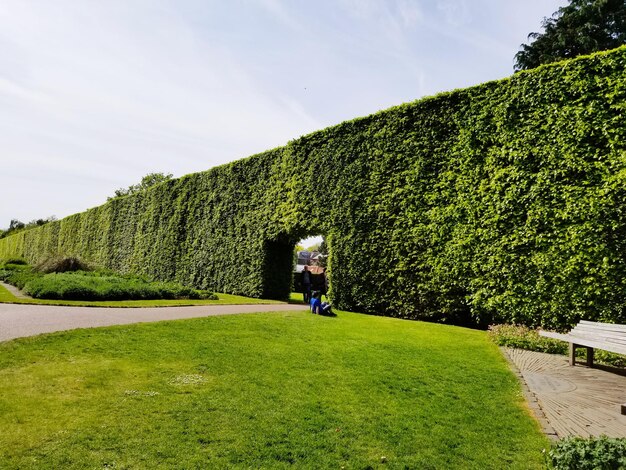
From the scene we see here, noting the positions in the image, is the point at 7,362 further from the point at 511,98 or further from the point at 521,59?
the point at 521,59

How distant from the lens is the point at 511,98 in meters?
10.8

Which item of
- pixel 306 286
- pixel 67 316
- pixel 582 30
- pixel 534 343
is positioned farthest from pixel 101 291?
pixel 582 30

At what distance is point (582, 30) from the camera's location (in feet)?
101

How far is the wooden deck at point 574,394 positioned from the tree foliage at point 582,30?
32.7 meters

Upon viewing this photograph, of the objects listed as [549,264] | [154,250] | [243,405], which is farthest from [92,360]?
[154,250]

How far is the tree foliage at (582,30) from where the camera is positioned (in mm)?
30156

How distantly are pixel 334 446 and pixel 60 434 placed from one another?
2.74 m

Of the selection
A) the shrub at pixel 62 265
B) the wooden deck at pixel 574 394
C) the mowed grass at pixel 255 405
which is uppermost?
the shrub at pixel 62 265

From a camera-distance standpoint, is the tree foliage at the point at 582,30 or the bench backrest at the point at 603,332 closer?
the bench backrest at the point at 603,332

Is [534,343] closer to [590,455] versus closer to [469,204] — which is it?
[469,204]

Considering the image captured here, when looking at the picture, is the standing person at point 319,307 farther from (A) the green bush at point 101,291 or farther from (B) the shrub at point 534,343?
(A) the green bush at point 101,291

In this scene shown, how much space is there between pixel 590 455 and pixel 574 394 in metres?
2.67

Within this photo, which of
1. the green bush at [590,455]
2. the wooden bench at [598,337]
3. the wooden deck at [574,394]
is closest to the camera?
the green bush at [590,455]

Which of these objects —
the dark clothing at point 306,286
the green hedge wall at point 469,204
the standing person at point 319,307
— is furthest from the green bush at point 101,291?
the standing person at point 319,307
